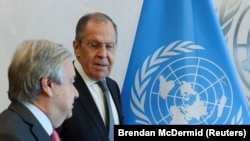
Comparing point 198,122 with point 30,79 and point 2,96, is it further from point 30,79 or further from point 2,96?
point 2,96

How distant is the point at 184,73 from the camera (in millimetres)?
2051

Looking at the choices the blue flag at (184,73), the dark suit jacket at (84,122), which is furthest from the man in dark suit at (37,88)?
the blue flag at (184,73)

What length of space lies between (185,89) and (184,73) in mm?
85

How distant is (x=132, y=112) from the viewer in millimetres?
2117

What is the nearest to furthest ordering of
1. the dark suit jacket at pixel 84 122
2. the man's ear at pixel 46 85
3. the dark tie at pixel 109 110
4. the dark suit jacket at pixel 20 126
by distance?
1. the dark suit jacket at pixel 20 126
2. the man's ear at pixel 46 85
3. the dark suit jacket at pixel 84 122
4. the dark tie at pixel 109 110

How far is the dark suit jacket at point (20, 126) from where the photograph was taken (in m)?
1.06

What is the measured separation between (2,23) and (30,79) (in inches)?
59.3

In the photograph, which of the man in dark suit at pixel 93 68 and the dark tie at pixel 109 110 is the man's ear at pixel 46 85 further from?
the dark tie at pixel 109 110

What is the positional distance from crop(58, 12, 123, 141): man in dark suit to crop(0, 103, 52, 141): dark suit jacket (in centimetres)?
53

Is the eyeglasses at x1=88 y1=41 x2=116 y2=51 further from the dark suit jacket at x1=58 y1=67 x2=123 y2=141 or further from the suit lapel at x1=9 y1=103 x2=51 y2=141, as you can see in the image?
the suit lapel at x1=9 y1=103 x2=51 y2=141

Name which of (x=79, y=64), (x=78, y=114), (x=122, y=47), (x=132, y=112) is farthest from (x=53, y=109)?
(x=122, y=47)

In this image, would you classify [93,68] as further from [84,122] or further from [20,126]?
[20,126]

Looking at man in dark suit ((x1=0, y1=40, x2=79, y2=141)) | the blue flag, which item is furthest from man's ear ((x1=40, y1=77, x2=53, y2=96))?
the blue flag

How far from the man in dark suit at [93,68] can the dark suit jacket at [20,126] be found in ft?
1.73
